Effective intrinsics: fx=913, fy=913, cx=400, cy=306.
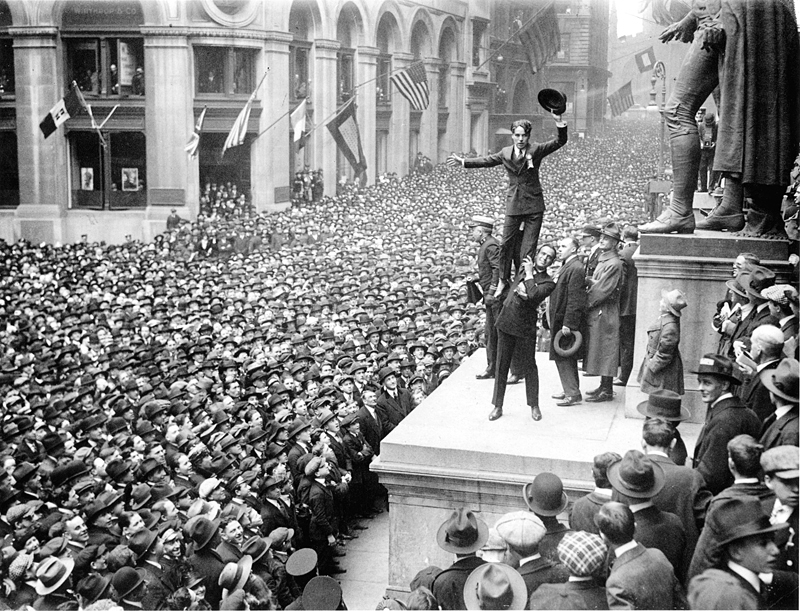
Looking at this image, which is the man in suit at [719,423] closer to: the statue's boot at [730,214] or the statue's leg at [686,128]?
the statue's leg at [686,128]

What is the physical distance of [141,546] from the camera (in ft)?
25.0

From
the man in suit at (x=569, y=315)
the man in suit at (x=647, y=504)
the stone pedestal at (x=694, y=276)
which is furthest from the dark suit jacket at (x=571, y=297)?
the man in suit at (x=647, y=504)

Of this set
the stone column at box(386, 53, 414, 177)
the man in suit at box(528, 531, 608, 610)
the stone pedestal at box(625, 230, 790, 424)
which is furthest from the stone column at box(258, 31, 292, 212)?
the man in suit at box(528, 531, 608, 610)

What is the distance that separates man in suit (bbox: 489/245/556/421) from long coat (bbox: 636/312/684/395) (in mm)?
1118

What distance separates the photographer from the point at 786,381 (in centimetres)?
528

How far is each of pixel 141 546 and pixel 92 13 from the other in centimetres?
2793

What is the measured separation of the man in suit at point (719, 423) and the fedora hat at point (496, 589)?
170 cm

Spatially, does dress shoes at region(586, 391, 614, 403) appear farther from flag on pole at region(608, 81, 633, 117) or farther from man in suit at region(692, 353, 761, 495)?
flag on pole at region(608, 81, 633, 117)

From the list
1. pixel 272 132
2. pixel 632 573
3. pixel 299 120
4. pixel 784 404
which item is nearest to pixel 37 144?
pixel 272 132

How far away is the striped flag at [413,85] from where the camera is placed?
2912 cm

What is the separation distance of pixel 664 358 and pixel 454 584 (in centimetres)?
308

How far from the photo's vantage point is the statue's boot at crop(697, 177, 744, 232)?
28.9ft

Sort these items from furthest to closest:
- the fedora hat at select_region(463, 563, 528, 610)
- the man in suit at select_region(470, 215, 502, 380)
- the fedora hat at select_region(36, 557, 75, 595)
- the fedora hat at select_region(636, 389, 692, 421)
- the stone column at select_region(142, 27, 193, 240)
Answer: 1. the stone column at select_region(142, 27, 193, 240)
2. the man in suit at select_region(470, 215, 502, 380)
3. the fedora hat at select_region(36, 557, 75, 595)
4. the fedora hat at select_region(636, 389, 692, 421)
5. the fedora hat at select_region(463, 563, 528, 610)

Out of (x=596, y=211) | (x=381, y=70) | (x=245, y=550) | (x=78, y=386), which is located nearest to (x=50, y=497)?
(x=245, y=550)
